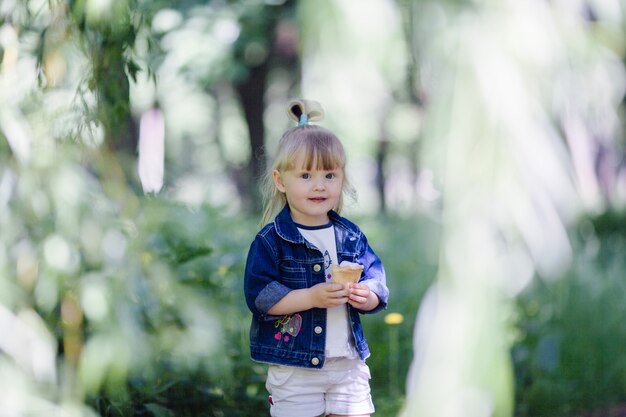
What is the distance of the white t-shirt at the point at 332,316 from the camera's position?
270cm

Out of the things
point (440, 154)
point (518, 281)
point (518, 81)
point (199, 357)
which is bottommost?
point (199, 357)

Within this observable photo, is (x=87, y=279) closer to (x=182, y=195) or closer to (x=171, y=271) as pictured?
(x=171, y=271)

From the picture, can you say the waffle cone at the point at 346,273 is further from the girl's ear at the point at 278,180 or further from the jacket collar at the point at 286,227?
the girl's ear at the point at 278,180

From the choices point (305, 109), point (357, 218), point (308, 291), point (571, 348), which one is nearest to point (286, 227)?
point (308, 291)

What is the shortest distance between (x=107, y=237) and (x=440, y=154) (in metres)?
1.62

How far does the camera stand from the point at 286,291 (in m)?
2.61

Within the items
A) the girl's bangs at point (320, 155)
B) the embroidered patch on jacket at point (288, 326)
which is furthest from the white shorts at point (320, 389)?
the girl's bangs at point (320, 155)

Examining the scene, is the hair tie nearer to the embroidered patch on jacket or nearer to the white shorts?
the embroidered patch on jacket

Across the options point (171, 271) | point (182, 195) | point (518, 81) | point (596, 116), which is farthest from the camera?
point (182, 195)

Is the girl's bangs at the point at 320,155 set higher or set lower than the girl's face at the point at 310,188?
higher

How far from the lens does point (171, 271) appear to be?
3627 mm

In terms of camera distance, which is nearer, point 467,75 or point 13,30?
point 467,75

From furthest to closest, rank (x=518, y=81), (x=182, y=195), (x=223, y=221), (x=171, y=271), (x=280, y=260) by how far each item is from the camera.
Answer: (x=223, y=221) < (x=182, y=195) < (x=171, y=271) < (x=280, y=260) < (x=518, y=81)

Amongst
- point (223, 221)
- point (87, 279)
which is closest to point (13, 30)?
point (87, 279)
